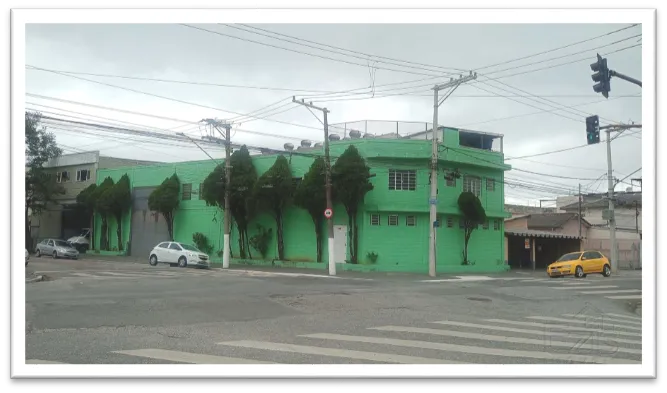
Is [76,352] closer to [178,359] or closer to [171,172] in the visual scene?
[178,359]

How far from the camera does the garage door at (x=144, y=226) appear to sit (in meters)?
39.9

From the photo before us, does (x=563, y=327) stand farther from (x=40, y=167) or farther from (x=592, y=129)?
(x=40, y=167)

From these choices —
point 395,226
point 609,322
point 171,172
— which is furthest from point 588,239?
point 609,322

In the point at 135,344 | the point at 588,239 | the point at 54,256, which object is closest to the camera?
the point at 135,344

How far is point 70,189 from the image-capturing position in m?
38.3

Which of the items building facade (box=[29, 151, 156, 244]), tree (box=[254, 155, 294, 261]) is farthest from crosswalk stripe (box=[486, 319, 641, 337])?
building facade (box=[29, 151, 156, 244])

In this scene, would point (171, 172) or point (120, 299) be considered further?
point (171, 172)

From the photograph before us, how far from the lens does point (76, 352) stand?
346 inches

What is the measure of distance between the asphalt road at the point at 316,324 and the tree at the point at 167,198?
18363mm

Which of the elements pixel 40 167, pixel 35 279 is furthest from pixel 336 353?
pixel 40 167

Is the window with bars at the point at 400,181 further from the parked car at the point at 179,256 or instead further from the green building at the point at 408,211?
the parked car at the point at 179,256

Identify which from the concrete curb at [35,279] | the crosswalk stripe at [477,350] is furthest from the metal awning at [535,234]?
the crosswalk stripe at [477,350]
